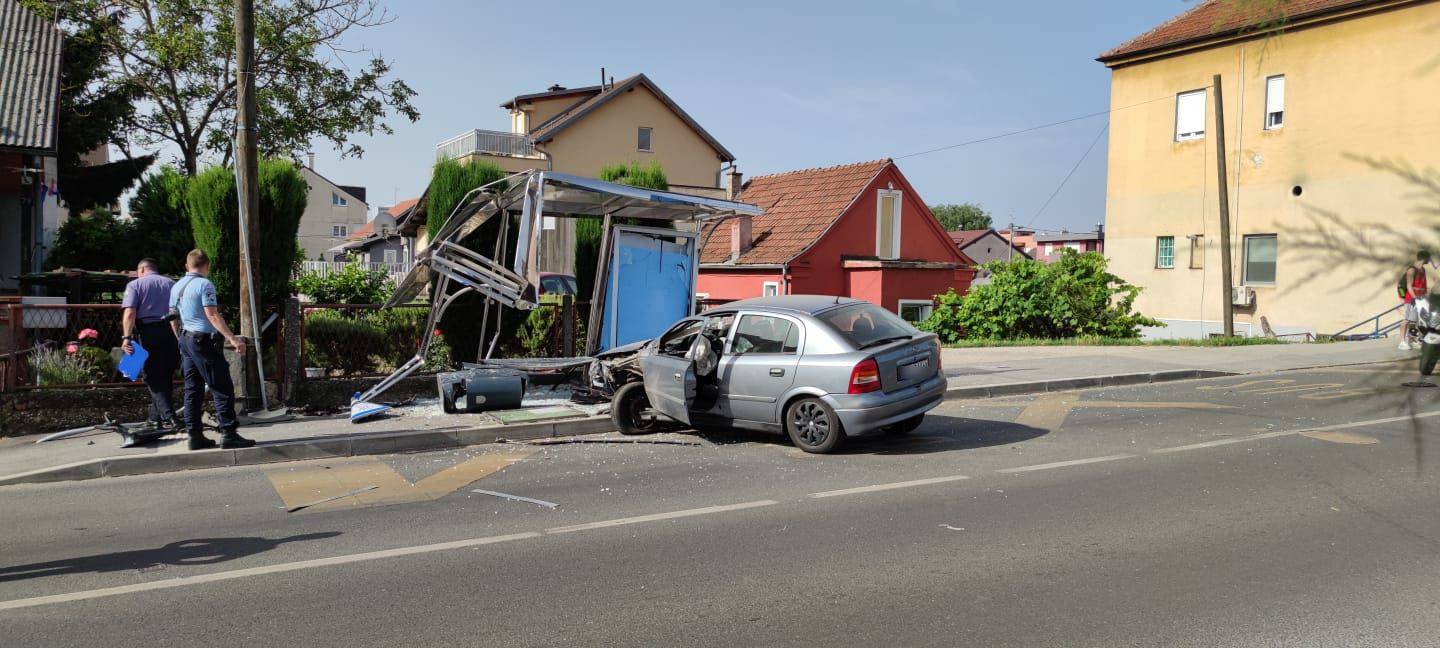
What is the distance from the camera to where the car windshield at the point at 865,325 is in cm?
913

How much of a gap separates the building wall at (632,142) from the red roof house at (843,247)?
7.90 m

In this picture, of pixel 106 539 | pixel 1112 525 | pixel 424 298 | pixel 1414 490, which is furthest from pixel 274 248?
pixel 1414 490

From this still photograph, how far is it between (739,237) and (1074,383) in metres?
19.1

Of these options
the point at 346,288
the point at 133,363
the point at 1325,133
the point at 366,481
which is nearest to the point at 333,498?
the point at 366,481

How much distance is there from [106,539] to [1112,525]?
6.82 m

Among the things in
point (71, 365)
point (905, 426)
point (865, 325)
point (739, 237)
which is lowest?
point (905, 426)

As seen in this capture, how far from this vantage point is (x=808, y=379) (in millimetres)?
8922

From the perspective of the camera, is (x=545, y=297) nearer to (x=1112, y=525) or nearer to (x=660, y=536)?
(x=660, y=536)

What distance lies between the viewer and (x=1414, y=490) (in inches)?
266

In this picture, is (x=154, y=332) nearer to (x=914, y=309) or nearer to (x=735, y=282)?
(x=735, y=282)

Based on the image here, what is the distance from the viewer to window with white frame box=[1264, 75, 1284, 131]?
1.97 m

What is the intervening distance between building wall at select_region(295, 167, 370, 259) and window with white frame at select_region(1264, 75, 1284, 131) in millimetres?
74772

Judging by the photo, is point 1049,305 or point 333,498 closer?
point 333,498

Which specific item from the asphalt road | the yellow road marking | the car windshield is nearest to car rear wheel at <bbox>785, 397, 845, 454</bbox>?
the asphalt road
